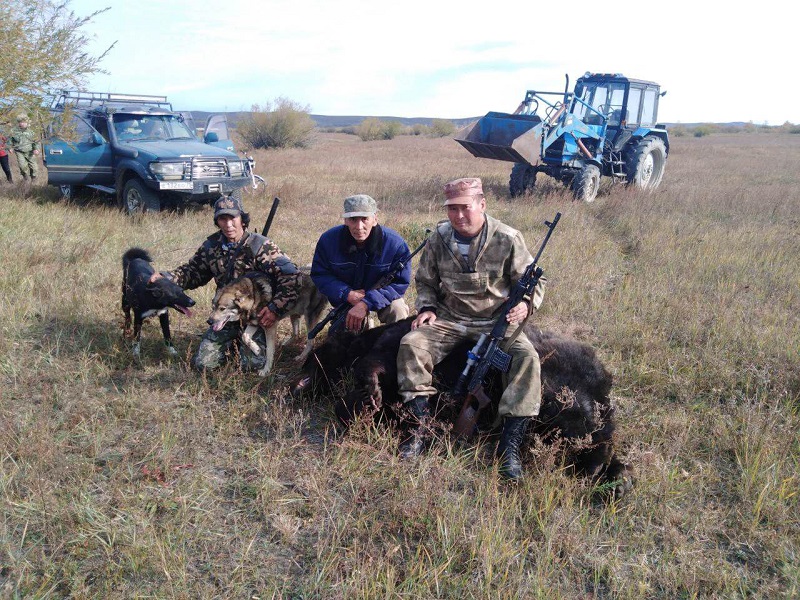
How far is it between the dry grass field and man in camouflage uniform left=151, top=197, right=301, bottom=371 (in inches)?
10.3

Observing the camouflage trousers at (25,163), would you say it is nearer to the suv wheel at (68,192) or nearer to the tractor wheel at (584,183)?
the suv wheel at (68,192)

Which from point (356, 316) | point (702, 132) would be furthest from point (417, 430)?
point (702, 132)

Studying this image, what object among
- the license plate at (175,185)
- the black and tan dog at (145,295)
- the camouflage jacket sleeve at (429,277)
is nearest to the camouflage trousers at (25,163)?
the license plate at (175,185)

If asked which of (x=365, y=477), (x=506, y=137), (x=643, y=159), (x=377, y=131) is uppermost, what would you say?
(x=377, y=131)

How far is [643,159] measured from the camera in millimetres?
13195

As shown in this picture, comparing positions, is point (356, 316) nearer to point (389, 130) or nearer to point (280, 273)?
point (280, 273)

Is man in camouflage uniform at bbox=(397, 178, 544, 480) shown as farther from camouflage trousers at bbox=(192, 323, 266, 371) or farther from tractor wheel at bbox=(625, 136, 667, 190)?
tractor wheel at bbox=(625, 136, 667, 190)

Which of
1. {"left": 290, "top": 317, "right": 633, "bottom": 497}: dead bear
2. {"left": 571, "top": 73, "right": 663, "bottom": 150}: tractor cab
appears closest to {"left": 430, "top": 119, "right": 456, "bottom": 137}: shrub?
{"left": 571, "top": 73, "right": 663, "bottom": 150}: tractor cab

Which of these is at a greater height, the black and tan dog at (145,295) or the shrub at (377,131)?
the shrub at (377,131)

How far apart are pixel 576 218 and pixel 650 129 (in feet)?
18.9

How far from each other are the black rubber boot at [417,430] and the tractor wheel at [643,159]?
11.2 meters

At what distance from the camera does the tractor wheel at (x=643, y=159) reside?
1314cm

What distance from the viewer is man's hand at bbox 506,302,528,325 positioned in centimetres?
351

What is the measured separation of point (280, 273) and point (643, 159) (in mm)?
11361
